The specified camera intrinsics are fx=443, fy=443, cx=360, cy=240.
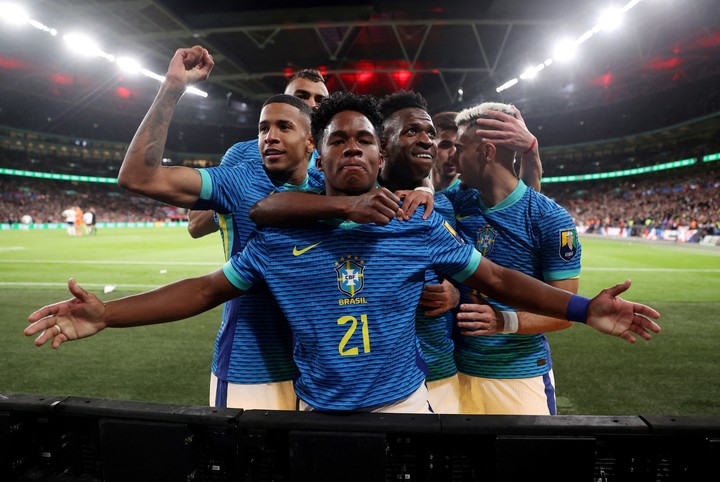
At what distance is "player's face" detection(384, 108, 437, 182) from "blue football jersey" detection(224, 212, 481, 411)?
2.09 ft

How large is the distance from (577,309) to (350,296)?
0.89m

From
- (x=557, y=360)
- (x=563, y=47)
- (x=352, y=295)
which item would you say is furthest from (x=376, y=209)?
(x=563, y=47)

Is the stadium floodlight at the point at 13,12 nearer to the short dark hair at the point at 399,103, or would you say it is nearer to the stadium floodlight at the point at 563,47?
the short dark hair at the point at 399,103

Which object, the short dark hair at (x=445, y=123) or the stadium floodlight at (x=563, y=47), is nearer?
the short dark hair at (x=445, y=123)

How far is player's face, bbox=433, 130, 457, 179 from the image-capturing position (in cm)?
324

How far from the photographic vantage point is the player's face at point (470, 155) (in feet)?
8.39

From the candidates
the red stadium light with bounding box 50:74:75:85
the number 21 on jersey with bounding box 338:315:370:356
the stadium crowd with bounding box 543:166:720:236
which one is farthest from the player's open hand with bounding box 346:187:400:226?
the red stadium light with bounding box 50:74:75:85

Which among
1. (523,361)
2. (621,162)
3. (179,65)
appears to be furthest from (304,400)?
(621,162)

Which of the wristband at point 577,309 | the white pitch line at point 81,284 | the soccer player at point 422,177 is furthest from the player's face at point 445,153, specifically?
the white pitch line at point 81,284

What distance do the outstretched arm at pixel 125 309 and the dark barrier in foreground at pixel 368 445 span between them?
0.93 feet

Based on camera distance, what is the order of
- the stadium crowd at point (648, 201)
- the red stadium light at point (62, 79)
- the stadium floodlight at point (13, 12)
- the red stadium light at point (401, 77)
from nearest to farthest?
the stadium floodlight at point (13, 12), the red stadium light at point (401, 77), the stadium crowd at point (648, 201), the red stadium light at point (62, 79)

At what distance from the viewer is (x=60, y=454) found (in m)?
1.57

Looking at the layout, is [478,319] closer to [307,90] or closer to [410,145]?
[410,145]

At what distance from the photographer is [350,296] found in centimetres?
165
